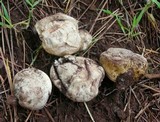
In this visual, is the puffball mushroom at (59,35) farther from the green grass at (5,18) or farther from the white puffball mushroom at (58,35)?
the green grass at (5,18)

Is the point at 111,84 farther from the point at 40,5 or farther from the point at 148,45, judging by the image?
the point at 40,5

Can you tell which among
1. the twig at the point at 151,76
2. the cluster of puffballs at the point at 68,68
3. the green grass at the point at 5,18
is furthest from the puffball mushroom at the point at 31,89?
the twig at the point at 151,76

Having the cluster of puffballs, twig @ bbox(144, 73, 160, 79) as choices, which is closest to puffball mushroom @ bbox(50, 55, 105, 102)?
the cluster of puffballs

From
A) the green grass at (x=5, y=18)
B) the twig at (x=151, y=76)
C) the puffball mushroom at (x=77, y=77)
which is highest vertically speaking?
the green grass at (x=5, y=18)

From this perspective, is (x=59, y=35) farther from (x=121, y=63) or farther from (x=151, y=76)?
(x=151, y=76)

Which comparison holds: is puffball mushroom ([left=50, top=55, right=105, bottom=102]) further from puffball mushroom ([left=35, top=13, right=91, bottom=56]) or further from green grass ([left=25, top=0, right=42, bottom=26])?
green grass ([left=25, top=0, right=42, bottom=26])

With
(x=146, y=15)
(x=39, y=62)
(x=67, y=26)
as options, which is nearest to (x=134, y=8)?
(x=146, y=15)
